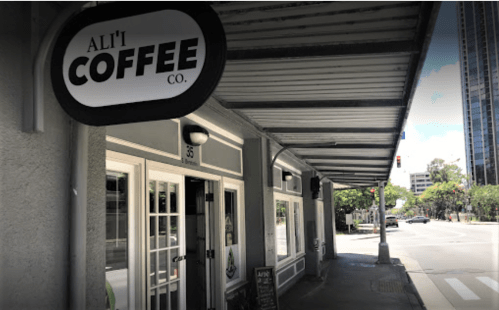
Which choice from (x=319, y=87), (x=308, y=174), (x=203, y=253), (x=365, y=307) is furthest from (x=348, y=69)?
(x=308, y=174)

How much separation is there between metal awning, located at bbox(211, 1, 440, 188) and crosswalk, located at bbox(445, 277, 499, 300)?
197 inches

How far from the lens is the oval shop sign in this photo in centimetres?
186

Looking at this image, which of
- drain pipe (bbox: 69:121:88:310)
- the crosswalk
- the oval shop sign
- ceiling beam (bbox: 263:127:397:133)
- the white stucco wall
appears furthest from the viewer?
the crosswalk

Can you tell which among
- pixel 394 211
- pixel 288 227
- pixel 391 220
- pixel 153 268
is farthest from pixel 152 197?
pixel 394 211

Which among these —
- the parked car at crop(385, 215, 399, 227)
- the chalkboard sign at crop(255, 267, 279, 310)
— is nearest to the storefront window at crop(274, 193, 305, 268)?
the chalkboard sign at crop(255, 267, 279, 310)

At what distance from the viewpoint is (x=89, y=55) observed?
6.96 ft

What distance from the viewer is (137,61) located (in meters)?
2.03

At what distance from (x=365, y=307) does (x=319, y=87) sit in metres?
5.06

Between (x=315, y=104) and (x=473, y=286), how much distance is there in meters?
7.76

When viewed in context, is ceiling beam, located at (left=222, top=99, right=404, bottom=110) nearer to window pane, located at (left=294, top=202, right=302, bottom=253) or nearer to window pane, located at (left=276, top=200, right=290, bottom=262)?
window pane, located at (left=276, top=200, right=290, bottom=262)

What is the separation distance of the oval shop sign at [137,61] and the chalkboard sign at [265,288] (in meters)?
5.37

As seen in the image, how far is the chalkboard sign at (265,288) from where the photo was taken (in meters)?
6.95

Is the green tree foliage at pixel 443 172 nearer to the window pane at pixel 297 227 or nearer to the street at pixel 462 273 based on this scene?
the street at pixel 462 273

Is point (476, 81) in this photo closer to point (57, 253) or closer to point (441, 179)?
point (57, 253)
